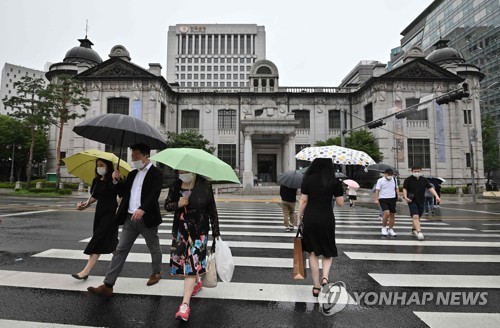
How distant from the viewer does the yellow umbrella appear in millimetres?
4531

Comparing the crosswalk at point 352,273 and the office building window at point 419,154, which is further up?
the office building window at point 419,154

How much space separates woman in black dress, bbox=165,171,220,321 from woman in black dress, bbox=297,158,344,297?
1266 mm

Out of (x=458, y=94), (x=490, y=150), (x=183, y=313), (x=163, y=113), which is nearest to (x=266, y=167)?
(x=163, y=113)

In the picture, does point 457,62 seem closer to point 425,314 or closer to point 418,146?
point 418,146

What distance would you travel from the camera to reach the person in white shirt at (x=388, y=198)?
8.05 meters

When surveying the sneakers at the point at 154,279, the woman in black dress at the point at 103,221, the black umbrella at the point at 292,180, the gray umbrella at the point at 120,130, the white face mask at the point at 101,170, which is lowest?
the sneakers at the point at 154,279

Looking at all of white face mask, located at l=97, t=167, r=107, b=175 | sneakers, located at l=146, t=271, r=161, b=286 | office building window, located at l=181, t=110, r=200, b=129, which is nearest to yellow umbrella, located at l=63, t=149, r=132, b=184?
white face mask, located at l=97, t=167, r=107, b=175

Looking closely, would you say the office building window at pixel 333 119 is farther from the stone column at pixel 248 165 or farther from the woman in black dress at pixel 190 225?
the woman in black dress at pixel 190 225

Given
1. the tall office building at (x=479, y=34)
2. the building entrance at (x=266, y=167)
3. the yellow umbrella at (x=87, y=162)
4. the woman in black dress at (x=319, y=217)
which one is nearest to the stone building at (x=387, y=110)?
the building entrance at (x=266, y=167)

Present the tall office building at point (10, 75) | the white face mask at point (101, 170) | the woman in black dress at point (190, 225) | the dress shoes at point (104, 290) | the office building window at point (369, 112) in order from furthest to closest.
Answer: the tall office building at point (10, 75) < the office building window at point (369, 112) < the white face mask at point (101, 170) < the dress shoes at point (104, 290) < the woman in black dress at point (190, 225)

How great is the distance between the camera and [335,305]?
3596 millimetres

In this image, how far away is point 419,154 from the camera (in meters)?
Answer: 33.2
